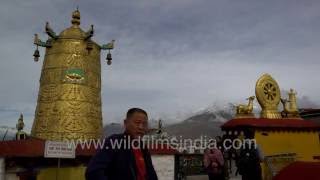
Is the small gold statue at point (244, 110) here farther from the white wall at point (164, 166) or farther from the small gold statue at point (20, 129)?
the small gold statue at point (20, 129)

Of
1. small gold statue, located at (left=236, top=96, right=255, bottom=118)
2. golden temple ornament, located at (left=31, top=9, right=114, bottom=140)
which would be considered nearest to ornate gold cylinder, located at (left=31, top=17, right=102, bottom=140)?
golden temple ornament, located at (left=31, top=9, right=114, bottom=140)

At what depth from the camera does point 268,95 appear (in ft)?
46.3

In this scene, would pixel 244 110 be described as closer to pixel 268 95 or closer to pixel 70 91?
pixel 268 95

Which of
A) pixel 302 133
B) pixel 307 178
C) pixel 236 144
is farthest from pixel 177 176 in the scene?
pixel 307 178

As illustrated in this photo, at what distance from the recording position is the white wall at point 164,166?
11.3 m

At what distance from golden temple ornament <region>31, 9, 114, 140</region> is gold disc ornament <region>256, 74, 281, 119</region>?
18.1ft

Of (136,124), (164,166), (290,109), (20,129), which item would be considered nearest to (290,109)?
(290,109)

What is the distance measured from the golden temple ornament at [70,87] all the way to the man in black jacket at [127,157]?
11.2m

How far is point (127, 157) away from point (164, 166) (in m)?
8.40

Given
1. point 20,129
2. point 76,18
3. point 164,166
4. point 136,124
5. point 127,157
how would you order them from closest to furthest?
point 127,157, point 136,124, point 164,166, point 20,129, point 76,18

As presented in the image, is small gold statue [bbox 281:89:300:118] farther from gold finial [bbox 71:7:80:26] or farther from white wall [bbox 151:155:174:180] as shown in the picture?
gold finial [bbox 71:7:80:26]

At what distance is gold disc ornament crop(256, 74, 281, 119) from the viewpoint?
45.8ft

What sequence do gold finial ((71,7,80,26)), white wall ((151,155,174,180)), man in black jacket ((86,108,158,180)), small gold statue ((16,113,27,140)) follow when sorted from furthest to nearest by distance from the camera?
gold finial ((71,7,80,26)) → small gold statue ((16,113,27,140)) → white wall ((151,155,174,180)) → man in black jacket ((86,108,158,180))

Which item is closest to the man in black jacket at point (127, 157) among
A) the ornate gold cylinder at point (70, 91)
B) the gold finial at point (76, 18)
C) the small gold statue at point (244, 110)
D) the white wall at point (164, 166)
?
the white wall at point (164, 166)
